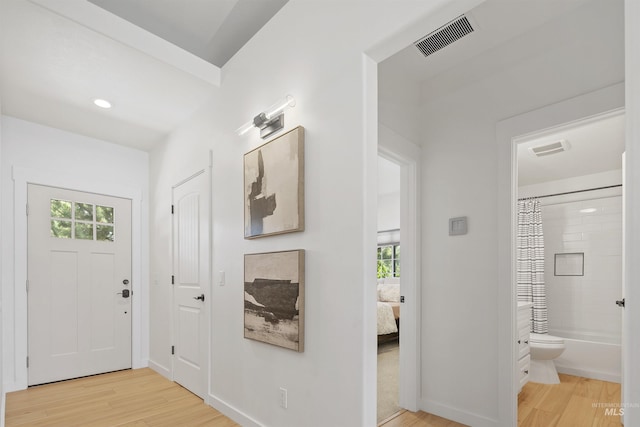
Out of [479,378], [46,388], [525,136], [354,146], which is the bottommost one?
[46,388]

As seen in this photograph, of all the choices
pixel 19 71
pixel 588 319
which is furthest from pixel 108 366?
pixel 588 319

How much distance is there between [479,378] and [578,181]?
11.9 ft

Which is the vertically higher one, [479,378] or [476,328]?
[476,328]

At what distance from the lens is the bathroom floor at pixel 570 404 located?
259 centimetres

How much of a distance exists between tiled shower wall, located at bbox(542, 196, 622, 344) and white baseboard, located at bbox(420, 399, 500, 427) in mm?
3231

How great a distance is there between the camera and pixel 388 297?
597 centimetres

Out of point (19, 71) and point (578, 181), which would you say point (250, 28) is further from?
point (578, 181)

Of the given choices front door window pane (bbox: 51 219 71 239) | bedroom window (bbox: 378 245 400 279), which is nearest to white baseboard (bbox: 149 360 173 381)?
front door window pane (bbox: 51 219 71 239)

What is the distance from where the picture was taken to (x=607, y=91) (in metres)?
2.06

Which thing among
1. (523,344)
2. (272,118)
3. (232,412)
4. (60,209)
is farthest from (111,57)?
(523,344)

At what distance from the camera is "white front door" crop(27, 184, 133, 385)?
341cm

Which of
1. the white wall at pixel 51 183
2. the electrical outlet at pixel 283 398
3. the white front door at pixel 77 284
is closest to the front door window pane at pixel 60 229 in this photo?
the white front door at pixel 77 284

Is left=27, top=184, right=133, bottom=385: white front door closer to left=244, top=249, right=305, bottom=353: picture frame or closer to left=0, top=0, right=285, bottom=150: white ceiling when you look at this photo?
left=0, top=0, right=285, bottom=150: white ceiling

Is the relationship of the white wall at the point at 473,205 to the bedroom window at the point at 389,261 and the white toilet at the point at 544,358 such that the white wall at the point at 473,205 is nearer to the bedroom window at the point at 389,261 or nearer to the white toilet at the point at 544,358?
the white toilet at the point at 544,358
